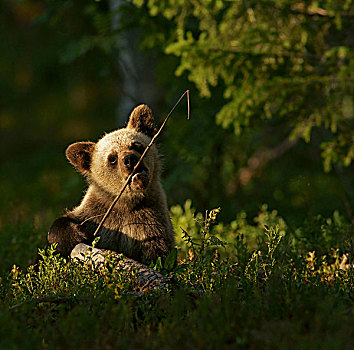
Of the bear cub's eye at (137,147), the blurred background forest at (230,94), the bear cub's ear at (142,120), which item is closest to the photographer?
the bear cub's eye at (137,147)

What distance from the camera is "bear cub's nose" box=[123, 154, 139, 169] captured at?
526cm

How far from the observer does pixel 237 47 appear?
7.91 metres

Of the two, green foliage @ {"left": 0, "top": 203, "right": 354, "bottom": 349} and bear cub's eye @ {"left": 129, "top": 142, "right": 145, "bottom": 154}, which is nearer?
green foliage @ {"left": 0, "top": 203, "right": 354, "bottom": 349}

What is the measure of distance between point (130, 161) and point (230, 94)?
360 centimetres

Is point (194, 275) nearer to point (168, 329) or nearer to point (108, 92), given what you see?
point (168, 329)

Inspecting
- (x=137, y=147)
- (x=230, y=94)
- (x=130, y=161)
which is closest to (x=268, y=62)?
(x=230, y=94)

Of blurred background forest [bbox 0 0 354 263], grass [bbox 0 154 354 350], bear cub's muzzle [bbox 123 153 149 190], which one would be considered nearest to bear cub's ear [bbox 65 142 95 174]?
bear cub's muzzle [bbox 123 153 149 190]

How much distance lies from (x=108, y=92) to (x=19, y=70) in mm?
4081

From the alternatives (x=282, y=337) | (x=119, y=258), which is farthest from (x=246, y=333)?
(x=119, y=258)

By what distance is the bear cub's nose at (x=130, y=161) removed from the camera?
5.26m

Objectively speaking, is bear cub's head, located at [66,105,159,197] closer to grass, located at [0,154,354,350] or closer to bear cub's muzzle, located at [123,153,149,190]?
bear cub's muzzle, located at [123,153,149,190]

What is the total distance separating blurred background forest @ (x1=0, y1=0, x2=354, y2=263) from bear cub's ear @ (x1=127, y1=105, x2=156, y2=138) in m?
1.84

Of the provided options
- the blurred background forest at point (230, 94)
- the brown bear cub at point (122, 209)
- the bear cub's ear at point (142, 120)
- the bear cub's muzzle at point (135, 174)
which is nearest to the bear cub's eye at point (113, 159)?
the brown bear cub at point (122, 209)

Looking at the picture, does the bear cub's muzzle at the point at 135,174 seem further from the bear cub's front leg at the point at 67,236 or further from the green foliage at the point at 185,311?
the green foliage at the point at 185,311
